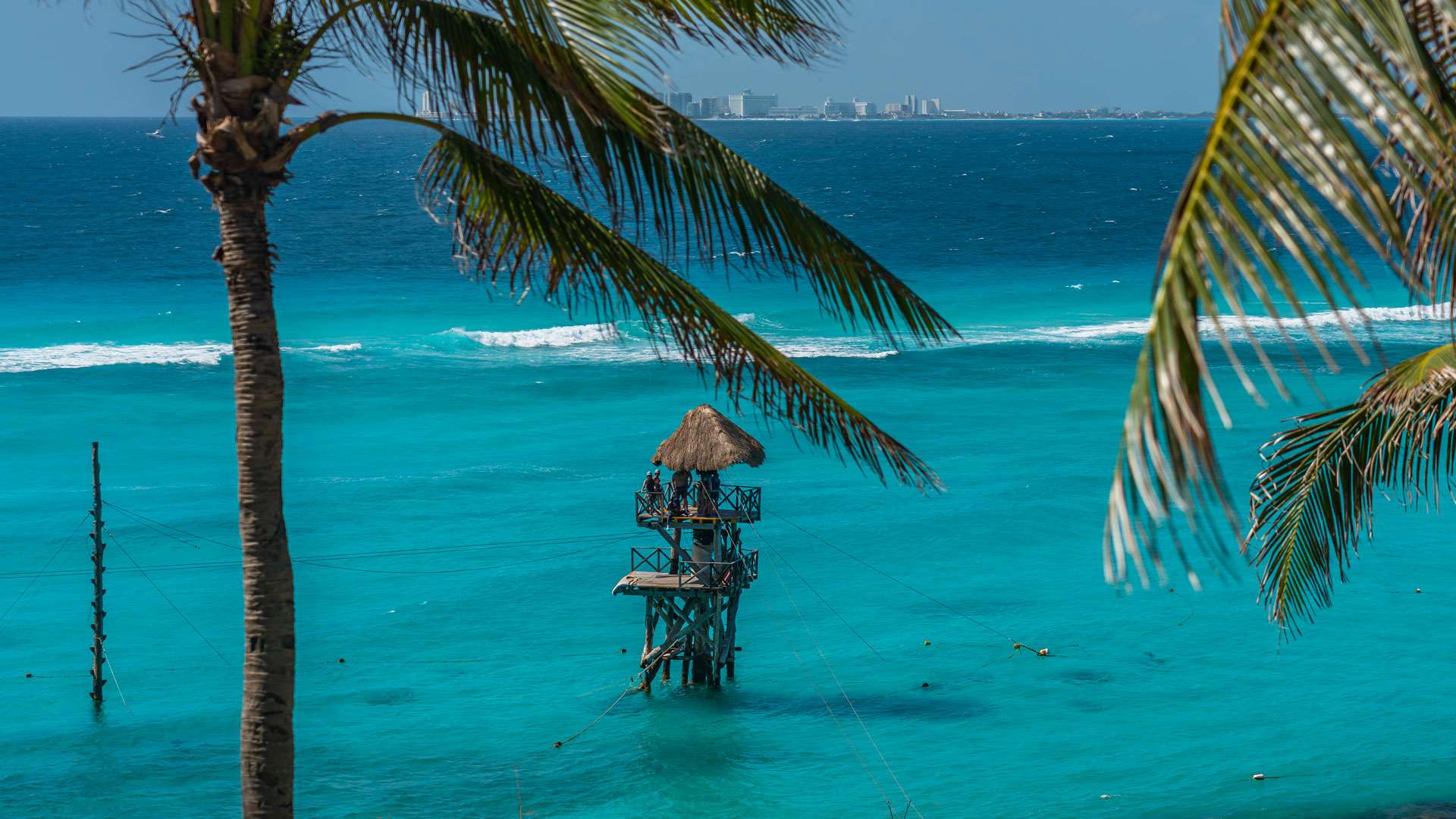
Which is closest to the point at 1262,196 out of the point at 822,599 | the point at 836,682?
the point at 836,682

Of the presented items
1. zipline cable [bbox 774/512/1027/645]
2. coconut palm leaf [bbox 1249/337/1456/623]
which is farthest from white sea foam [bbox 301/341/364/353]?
coconut palm leaf [bbox 1249/337/1456/623]

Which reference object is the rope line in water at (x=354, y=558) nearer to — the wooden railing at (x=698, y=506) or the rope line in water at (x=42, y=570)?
the rope line in water at (x=42, y=570)

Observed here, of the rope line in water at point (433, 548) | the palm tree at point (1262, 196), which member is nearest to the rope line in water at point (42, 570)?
the rope line in water at point (433, 548)

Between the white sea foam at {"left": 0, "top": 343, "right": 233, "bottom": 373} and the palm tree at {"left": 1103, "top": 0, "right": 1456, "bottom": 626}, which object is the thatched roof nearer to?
the palm tree at {"left": 1103, "top": 0, "right": 1456, "bottom": 626}

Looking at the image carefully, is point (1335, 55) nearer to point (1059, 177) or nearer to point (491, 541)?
point (491, 541)

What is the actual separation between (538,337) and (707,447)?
35.8 meters

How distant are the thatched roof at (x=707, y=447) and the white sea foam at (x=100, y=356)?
33.7 meters

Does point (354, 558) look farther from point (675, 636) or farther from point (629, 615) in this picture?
point (675, 636)

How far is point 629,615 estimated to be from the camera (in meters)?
24.4

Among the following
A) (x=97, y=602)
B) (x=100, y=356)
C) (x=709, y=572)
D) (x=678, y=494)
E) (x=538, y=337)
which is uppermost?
(x=538, y=337)

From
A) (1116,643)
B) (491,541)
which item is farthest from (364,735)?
(1116,643)

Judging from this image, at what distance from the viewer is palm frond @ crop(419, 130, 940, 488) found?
5.84 m

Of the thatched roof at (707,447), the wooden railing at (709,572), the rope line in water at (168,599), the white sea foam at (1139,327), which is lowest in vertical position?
the rope line in water at (168,599)

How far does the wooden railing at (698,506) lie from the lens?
64.6 ft
